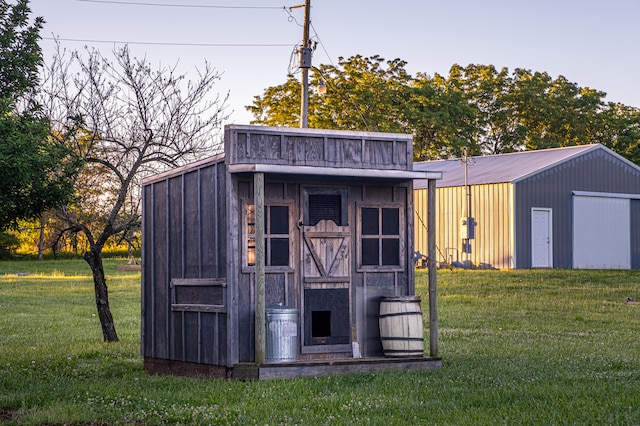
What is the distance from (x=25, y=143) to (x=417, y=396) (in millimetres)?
5970

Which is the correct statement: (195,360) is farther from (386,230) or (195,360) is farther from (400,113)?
(400,113)

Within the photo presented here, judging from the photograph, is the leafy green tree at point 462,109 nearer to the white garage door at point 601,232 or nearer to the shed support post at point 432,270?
the white garage door at point 601,232

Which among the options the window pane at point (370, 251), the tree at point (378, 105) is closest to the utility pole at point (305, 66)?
the window pane at point (370, 251)

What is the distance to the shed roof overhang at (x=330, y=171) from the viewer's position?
13.8 meters

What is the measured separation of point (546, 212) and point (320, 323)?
2440 centimetres

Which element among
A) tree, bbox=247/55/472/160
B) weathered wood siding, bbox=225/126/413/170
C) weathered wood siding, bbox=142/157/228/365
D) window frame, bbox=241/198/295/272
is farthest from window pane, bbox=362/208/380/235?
tree, bbox=247/55/472/160

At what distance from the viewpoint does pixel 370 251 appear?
15.6 meters

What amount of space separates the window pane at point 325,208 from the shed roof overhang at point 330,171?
69 centimetres

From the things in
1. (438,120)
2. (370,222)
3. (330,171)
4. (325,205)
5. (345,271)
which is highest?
(438,120)

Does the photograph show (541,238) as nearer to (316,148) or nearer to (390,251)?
(390,251)

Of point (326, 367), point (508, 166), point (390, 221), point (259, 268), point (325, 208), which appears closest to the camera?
point (259, 268)

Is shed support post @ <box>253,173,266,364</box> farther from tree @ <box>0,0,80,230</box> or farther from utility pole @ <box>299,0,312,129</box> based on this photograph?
utility pole @ <box>299,0,312,129</box>

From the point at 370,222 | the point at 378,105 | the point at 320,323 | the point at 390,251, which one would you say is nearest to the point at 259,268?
the point at 320,323

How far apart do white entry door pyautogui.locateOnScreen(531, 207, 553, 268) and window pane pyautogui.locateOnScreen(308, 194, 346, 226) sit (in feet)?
77.5
